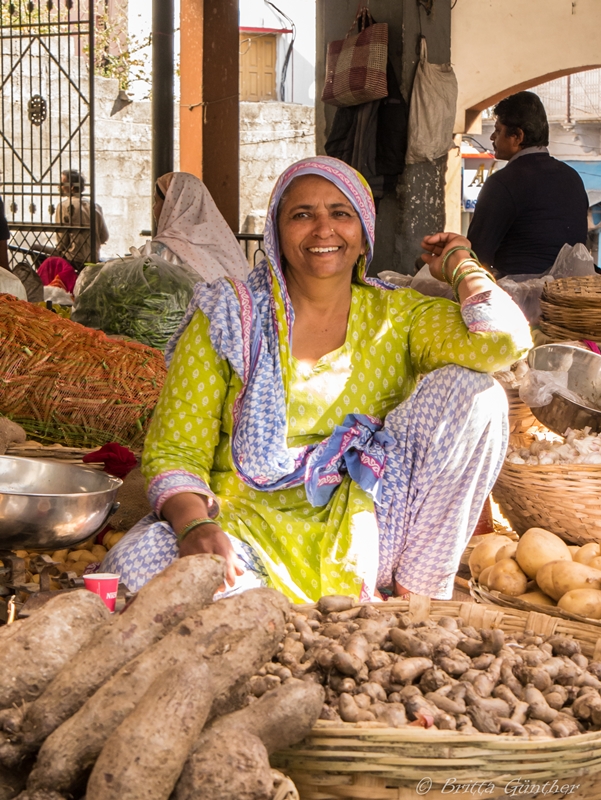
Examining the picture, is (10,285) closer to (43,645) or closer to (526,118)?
(526,118)

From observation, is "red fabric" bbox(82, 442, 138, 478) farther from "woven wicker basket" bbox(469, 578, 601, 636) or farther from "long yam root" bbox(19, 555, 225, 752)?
"long yam root" bbox(19, 555, 225, 752)

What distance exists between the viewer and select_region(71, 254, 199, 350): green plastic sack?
4.80 metres

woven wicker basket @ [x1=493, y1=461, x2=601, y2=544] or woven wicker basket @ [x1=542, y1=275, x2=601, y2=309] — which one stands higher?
woven wicker basket @ [x1=542, y1=275, x2=601, y2=309]

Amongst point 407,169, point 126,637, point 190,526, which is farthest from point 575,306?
point 126,637

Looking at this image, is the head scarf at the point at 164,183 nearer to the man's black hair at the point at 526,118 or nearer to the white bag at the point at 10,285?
the white bag at the point at 10,285

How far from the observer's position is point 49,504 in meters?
1.78

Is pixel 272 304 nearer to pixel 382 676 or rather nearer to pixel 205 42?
pixel 382 676

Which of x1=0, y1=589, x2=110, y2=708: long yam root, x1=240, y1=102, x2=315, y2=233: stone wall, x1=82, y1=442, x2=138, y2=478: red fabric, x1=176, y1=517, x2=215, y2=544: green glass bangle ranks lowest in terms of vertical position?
x1=82, y1=442, x2=138, y2=478: red fabric

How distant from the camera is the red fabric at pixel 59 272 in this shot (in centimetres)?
722

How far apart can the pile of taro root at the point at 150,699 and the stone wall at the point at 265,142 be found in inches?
502

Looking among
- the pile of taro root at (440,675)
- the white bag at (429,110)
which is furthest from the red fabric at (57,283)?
the pile of taro root at (440,675)

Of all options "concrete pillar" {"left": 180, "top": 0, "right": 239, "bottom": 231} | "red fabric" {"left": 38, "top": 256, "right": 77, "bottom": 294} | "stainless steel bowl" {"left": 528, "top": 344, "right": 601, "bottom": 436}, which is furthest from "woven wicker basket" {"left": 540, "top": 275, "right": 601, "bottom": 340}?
"red fabric" {"left": 38, "top": 256, "right": 77, "bottom": 294}

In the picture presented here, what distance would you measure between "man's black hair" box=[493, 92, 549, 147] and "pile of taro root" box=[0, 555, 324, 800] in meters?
4.01

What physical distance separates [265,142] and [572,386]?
36.9 feet
